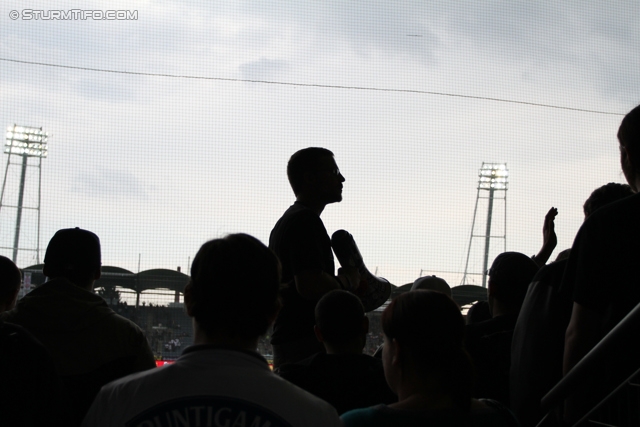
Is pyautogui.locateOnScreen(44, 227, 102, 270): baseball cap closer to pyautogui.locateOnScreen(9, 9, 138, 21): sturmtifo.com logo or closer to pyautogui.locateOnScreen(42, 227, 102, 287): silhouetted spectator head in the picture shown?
pyautogui.locateOnScreen(42, 227, 102, 287): silhouetted spectator head

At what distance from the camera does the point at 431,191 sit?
922 cm

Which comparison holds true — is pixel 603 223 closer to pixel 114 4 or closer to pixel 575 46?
pixel 114 4

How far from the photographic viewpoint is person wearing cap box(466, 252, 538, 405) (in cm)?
175

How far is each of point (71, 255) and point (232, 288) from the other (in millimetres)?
887

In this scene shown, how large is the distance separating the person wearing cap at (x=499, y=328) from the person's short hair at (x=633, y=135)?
2.17ft

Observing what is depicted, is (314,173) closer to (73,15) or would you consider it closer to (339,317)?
(339,317)

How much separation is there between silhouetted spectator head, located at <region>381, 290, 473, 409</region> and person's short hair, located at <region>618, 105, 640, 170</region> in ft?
1.61

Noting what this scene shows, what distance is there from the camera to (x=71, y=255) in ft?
5.24

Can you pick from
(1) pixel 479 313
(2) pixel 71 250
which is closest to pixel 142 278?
(1) pixel 479 313

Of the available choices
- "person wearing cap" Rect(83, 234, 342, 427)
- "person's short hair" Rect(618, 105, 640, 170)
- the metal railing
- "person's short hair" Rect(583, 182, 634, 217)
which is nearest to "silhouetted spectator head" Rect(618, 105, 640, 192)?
"person's short hair" Rect(618, 105, 640, 170)

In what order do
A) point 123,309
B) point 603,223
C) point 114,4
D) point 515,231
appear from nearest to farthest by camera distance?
1. point 603,223
2. point 114,4
3. point 515,231
4. point 123,309

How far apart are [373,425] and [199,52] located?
320 inches

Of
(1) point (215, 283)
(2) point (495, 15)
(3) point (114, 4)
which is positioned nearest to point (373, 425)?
(1) point (215, 283)

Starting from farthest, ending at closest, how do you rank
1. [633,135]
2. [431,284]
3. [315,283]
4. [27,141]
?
1. [27,141]
2. [431,284]
3. [315,283]
4. [633,135]
